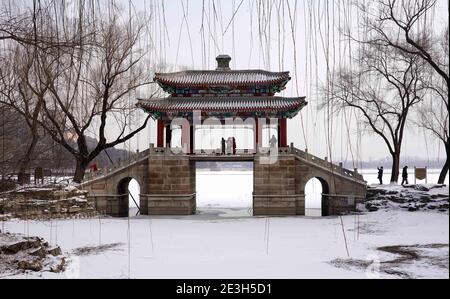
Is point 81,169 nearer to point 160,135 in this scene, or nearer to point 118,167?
point 118,167

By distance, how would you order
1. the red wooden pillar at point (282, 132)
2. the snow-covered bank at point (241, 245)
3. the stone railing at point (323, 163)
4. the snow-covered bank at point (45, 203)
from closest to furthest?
the snow-covered bank at point (241, 245), the snow-covered bank at point (45, 203), the stone railing at point (323, 163), the red wooden pillar at point (282, 132)

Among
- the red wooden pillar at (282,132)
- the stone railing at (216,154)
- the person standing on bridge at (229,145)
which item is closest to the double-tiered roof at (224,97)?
the red wooden pillar at (282,132)

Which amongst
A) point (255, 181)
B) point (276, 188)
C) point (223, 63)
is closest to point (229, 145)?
point (255, 181)

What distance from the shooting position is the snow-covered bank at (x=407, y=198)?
19078 mm

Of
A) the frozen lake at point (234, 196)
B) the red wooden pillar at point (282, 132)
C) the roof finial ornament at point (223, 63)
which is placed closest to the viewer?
the red wooden pillar at point (282, 132)

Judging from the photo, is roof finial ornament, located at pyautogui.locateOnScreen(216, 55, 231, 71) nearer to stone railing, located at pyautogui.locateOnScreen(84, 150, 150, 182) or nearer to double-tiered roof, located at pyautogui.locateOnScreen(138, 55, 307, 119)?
double-tiered roof, located at pyautogui.locateOnScreen(138, 55, 307, 119)

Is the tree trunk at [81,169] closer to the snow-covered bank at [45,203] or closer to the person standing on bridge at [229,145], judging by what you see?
the snow-covered bank at [45,203]

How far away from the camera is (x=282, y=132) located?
24.2 meters

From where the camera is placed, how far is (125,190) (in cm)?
2541

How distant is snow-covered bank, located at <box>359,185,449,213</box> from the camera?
1908cm

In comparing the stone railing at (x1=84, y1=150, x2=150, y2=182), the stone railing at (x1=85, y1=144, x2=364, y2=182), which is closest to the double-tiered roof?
the stone railing at (x1=85, y1=144, x2=364, y2=182)

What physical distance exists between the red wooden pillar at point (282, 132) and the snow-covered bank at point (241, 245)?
5165 millimetres
